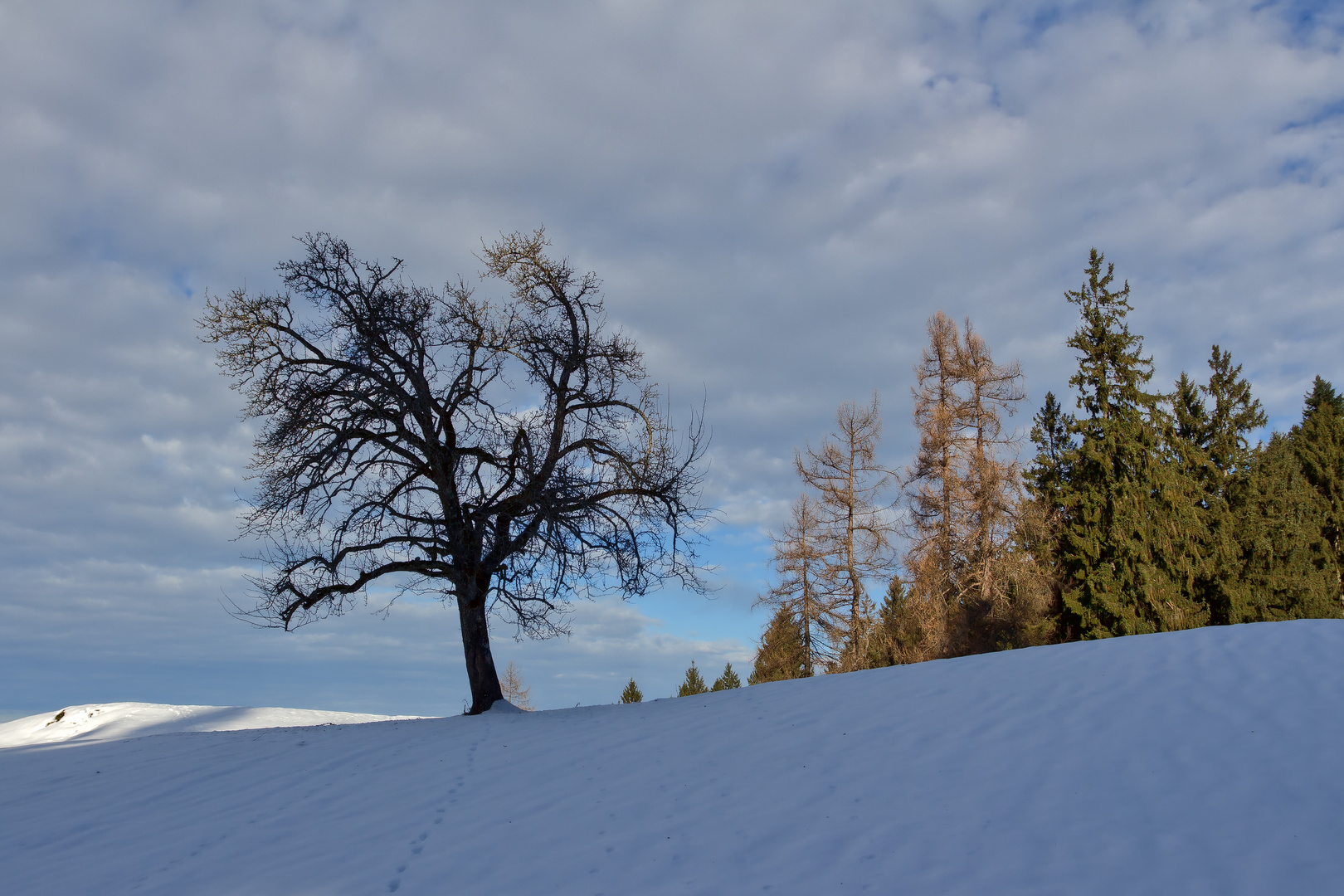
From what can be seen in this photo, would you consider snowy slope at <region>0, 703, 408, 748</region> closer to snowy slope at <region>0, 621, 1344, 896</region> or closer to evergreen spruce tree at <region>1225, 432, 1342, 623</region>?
snowy slope at <region>0, 621, 1344, 896</region>

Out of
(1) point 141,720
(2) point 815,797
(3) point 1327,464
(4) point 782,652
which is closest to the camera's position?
(2) point 815,797

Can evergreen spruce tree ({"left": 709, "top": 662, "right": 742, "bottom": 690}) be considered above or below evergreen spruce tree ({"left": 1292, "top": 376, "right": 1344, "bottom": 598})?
below

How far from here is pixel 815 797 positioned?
727cm

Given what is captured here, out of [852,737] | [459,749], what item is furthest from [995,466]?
[459,749]

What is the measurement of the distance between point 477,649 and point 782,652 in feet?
51.1

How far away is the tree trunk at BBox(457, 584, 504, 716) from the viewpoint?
13.9m

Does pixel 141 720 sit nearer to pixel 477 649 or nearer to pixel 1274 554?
pixel 477 649

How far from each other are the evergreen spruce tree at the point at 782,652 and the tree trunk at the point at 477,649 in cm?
1048

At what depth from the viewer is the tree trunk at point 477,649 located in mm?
13906

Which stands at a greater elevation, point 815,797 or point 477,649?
point 477,649

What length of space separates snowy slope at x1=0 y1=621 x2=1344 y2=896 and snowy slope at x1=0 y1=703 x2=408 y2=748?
34.7 ft

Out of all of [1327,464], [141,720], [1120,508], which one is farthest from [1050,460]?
[141,720]

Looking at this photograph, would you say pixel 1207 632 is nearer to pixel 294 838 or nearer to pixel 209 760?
pixel 294 838

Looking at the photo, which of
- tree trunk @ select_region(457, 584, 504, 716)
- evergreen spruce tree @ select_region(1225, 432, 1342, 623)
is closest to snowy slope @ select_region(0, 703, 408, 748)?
tree trunk @ select_region(457, 584, 504, 716)
